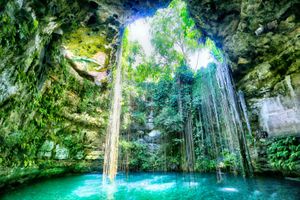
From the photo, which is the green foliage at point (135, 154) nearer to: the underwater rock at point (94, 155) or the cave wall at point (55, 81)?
the underwater rock at point (94, 155)

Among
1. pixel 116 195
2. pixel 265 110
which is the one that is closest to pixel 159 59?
pixel 265 110

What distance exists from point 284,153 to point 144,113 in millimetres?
7758

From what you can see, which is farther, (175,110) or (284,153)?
(175,110)

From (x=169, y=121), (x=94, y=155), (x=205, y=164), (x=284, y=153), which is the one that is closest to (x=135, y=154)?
(x=94, y=155)

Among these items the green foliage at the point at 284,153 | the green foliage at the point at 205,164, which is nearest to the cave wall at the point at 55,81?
the green foliage at the point at 205,164

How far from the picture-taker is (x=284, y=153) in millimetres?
5121

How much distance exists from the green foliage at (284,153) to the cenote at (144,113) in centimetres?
3

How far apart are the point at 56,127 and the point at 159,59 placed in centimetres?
755

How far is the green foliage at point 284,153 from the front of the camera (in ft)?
15.9

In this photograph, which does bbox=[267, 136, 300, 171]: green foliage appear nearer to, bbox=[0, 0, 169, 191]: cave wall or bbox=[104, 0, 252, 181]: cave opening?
bbox=[104, 0, 252, 181]: cave opening

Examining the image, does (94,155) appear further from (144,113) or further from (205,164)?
(205,164)

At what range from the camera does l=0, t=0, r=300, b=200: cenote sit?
12.8 feet

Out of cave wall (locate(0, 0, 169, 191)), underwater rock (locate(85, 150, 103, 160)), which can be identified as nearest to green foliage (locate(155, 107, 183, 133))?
cave wall (locate(0, 0, 169, 191))

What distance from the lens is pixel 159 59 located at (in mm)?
11477
